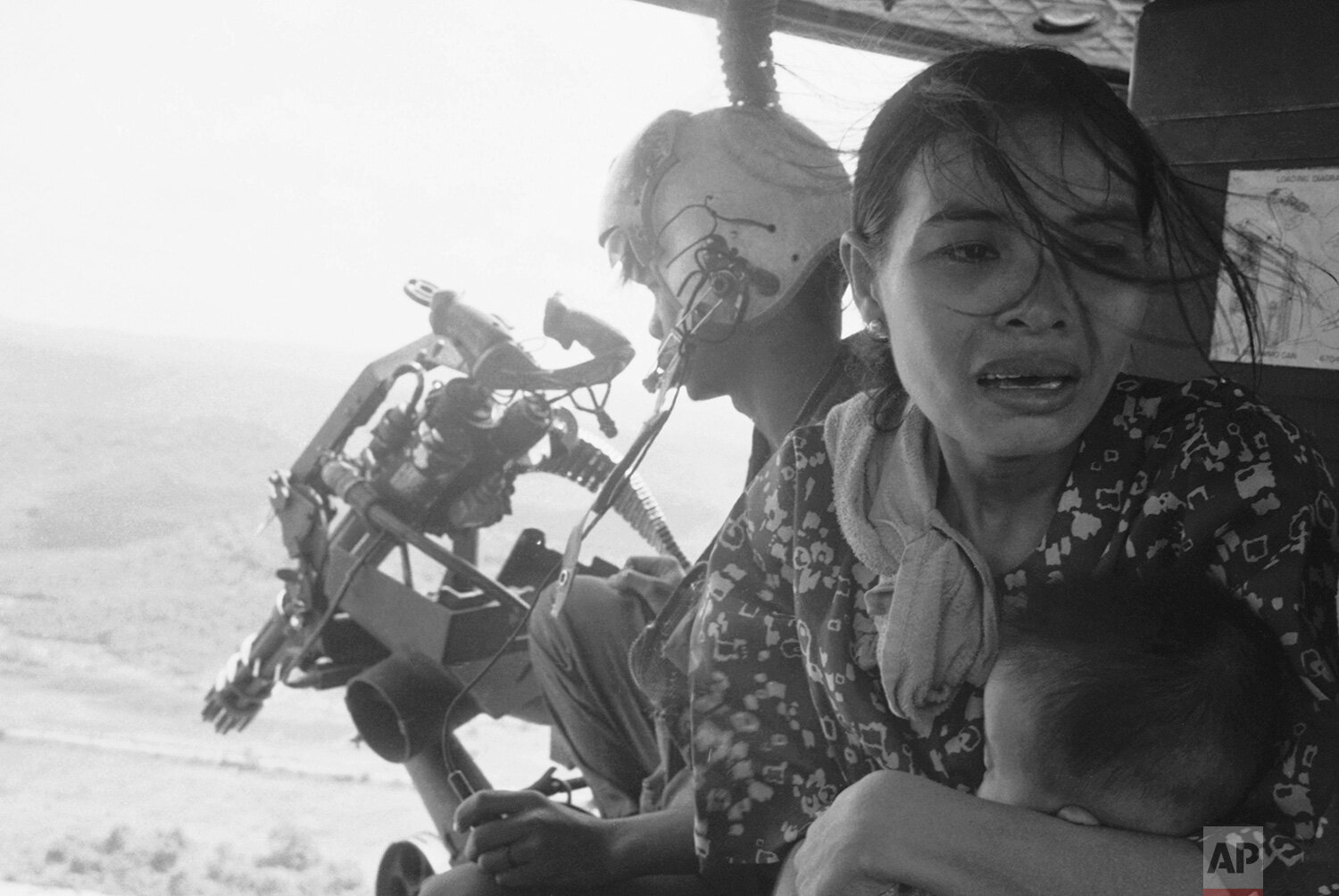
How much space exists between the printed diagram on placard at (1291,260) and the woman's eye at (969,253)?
1.94 feet

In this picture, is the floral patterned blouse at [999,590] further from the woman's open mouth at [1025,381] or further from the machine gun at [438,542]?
the machine gun at [438,542]

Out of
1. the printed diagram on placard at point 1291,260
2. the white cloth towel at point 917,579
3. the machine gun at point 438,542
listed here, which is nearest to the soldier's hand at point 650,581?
the machine gun at point 438,542

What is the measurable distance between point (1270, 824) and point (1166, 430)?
11.0 inches

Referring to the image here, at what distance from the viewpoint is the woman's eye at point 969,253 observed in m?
0.90

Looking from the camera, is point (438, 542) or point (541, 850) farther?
point (438, 542)

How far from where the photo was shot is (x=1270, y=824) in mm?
786

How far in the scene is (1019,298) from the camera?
2.84 ft

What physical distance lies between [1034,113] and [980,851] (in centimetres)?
51

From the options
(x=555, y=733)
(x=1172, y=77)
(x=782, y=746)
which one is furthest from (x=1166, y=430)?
(x=555, y=733)

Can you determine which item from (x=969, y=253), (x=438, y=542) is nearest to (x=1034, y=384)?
(x=969, y=253)

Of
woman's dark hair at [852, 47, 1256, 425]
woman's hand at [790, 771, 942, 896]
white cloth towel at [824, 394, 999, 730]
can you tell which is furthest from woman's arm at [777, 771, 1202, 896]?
woman's dark hair at [852, 47, 1256, 425]

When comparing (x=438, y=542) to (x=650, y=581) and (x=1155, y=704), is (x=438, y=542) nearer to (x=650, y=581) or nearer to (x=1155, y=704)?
(x=650, y=581)

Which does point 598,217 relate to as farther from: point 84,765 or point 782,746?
point 84,765

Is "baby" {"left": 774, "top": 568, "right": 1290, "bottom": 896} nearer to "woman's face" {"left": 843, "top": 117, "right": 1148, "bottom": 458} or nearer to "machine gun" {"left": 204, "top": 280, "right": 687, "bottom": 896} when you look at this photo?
"woman's face" {"left": 843, "top": 117, "right": 1148, "bottom": 458}
